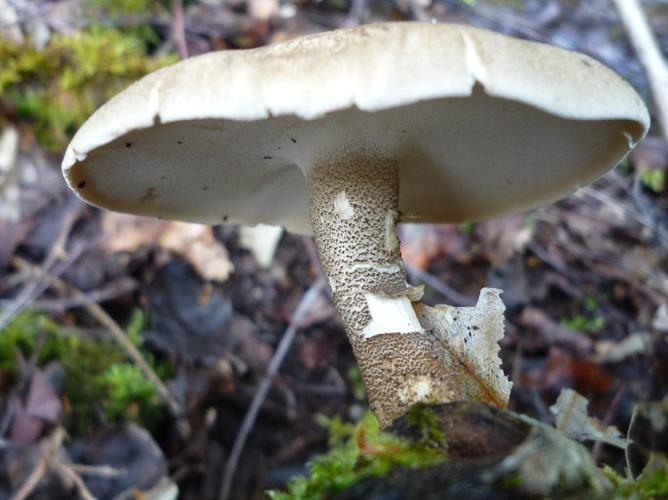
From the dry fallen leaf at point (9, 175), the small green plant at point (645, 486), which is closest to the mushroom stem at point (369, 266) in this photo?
the small green plant at point (645, 486)

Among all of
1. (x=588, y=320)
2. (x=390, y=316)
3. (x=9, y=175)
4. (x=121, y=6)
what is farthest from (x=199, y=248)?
(x=588, y=320)

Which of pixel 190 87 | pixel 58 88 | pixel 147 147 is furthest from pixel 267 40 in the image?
pixel 190 87

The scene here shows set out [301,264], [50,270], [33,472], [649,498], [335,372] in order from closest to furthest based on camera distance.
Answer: [649,498] < [33,472] < [50,270] < [335,372] < [301,264]

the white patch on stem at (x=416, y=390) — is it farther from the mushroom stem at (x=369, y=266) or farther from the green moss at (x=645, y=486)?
the green moss at (x=645, y=486)

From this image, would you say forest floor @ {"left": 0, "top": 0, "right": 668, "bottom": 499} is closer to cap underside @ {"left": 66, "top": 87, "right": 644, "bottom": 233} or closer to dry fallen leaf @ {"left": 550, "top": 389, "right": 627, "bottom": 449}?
cap underside @ {"left": 66, "top": 87, "right": 644, "bottom": 233}

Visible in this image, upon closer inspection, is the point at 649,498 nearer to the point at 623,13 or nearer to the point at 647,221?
the point at 647,221

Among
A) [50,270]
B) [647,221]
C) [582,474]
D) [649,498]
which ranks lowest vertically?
[50,270]

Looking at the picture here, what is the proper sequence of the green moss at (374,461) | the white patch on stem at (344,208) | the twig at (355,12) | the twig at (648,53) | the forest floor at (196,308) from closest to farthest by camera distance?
the green moss at (374,461) < the white patch on stem at (344,208) < the forest floor at (196,308) < the twig at (648,53) < the twig at (355,12)
